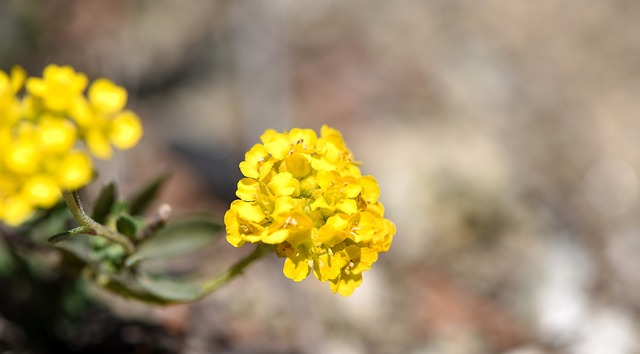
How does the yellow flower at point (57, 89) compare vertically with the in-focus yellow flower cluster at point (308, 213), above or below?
above

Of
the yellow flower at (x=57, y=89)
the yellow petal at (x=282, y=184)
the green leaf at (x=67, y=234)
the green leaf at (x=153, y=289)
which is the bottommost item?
the green leaf at (x=67, y=234)

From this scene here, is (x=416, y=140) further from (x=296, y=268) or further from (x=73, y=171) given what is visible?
(x=73, y=171)

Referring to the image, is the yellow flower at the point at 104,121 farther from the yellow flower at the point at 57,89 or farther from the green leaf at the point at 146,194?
the green leaf at the point at 146,194

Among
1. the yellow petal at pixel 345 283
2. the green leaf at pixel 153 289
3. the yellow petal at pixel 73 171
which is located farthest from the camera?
the green leaf at pixel 153 289

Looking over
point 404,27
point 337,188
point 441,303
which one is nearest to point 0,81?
point 337,188

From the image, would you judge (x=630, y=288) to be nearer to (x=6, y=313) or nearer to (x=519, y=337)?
(x=519, y=337)

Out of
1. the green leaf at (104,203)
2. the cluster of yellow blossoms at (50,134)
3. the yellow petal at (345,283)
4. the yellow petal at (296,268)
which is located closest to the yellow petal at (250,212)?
the yellow petal at (296,268)

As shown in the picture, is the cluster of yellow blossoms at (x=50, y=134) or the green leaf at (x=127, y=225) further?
the green leaf at (x=127, y=225)

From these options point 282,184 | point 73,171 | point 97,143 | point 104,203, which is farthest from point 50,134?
point 282,184
